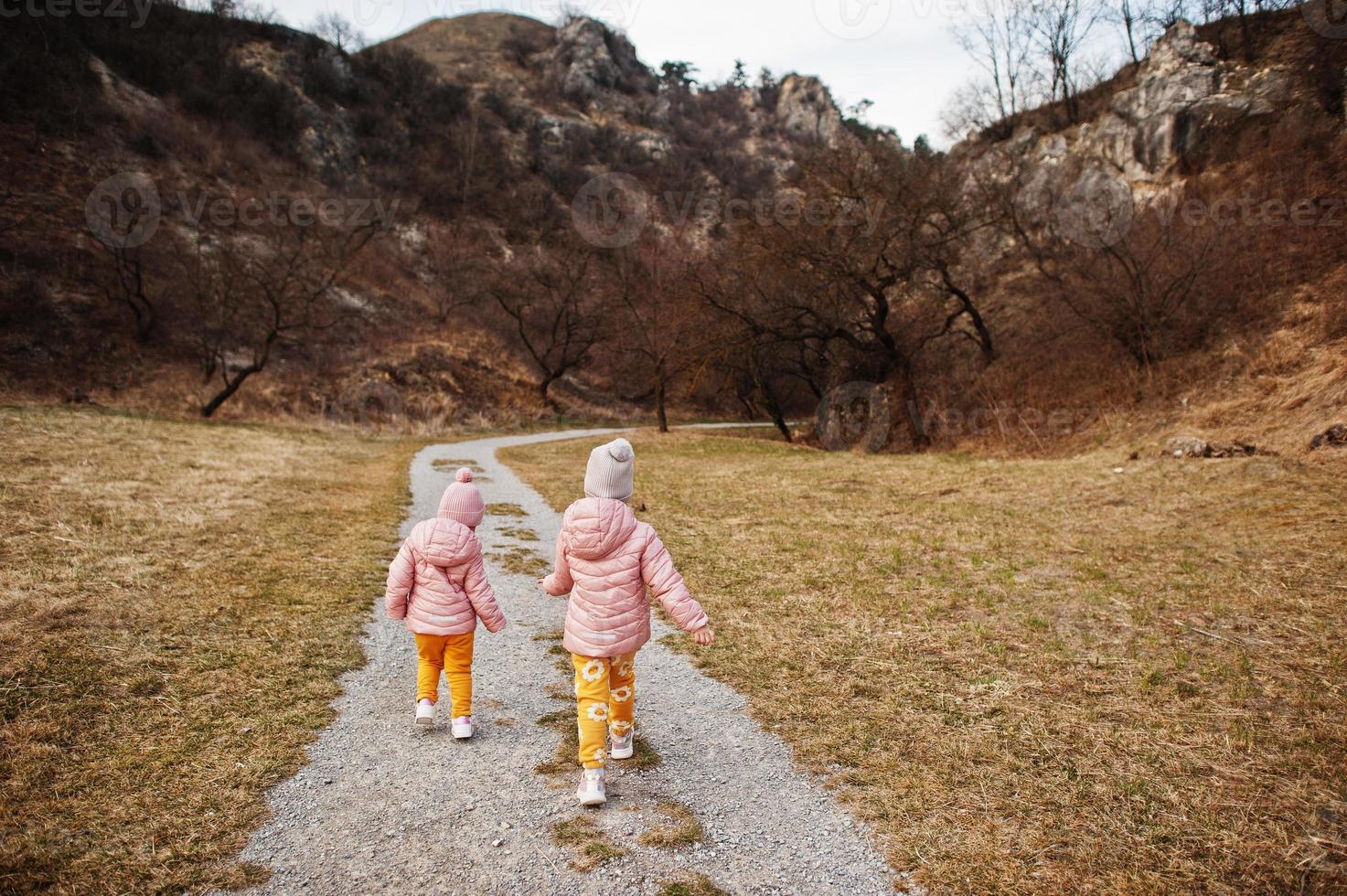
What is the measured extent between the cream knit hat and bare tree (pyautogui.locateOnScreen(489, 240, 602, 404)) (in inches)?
1398

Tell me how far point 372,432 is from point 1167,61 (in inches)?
1314

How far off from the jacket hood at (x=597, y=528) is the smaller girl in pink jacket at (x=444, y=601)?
90 cm

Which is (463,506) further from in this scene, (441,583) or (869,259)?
(869,259)

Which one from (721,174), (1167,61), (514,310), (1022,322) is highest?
(721,174)

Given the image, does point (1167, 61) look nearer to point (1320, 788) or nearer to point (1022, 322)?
point (1022, 322)

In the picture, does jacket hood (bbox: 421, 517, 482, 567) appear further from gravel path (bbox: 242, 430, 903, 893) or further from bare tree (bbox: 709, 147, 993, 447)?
bare tree (bbox: 709, 147, 993, 447)

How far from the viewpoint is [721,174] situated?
245 feet

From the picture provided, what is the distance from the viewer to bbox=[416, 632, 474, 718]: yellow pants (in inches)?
158

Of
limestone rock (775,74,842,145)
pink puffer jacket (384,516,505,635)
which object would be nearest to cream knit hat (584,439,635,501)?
pink puffer jacket (384,516,505,635)

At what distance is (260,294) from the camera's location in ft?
93.7

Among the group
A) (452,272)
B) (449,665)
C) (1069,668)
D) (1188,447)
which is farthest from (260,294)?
Result: (1069,668)

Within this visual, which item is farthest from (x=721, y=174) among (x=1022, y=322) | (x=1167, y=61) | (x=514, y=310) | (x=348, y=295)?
(x=1022, y=322)

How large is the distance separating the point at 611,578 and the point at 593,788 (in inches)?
39.4

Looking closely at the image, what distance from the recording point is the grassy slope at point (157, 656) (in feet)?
9.82
